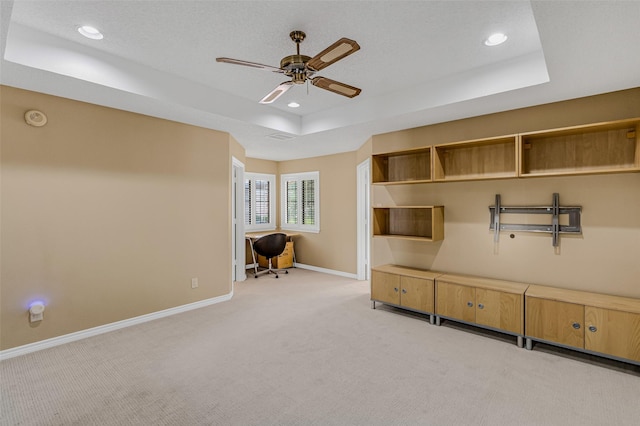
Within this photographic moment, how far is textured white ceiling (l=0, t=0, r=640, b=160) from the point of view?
6.84ft

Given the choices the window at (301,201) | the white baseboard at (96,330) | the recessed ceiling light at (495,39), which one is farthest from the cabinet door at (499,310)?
the window at (301,201)

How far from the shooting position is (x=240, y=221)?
19.1 ft

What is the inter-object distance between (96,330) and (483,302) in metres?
3.96

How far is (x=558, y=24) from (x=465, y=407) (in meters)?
2.43

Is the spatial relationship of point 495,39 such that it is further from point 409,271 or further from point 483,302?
point 409,271

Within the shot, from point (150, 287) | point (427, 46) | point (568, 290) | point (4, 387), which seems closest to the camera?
point (4, 387)

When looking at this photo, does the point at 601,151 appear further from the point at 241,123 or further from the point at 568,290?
the point at 241,123

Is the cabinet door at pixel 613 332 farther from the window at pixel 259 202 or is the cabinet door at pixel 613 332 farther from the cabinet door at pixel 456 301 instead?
the window at pixel 259 202

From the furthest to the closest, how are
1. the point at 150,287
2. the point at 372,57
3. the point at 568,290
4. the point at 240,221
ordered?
the point at 240,221
the point at 150,287
the point at 568,290
the point at 372,57

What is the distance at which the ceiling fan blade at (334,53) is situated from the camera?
1.86 m

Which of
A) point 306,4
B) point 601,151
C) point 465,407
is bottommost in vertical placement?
point 465,407

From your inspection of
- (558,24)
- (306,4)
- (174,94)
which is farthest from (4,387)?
(558,24)

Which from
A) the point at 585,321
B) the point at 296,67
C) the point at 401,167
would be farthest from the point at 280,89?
the point at 585,321

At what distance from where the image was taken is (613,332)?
2557mm
